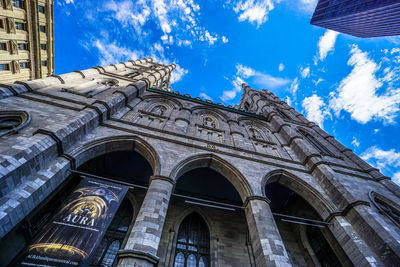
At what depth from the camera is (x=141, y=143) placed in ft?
28.4

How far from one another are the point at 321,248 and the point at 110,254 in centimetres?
1025

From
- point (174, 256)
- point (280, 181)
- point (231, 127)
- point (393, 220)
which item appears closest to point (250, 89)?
point (231, 127)

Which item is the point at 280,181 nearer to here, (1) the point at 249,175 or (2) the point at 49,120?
(1) the point at 249,175

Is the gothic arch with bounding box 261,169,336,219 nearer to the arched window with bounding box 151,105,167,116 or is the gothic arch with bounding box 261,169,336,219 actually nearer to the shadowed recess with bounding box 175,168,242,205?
the shadowed recess with bounding box 175,168,242,205

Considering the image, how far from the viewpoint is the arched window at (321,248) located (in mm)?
8550

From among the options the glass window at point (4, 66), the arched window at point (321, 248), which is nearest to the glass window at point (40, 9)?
the glass window at point (4, 66)

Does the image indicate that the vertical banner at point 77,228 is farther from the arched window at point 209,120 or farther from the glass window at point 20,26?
the glass window at point 20,26

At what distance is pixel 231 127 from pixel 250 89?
54.3 feet

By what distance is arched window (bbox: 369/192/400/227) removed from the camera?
315 inches

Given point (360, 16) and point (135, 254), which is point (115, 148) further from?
point (360, 16)

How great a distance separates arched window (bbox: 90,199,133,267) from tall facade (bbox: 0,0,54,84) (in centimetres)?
1779

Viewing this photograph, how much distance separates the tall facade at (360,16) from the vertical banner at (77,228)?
3678cm

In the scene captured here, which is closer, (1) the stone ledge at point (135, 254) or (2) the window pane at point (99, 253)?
(1) the stone ledge at point (135, 254)

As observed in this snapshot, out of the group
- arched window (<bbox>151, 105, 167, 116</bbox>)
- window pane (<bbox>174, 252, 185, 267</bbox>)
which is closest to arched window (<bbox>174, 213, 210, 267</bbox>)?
window pane (<bbox>174, 252, 185, 267</bbox>)
